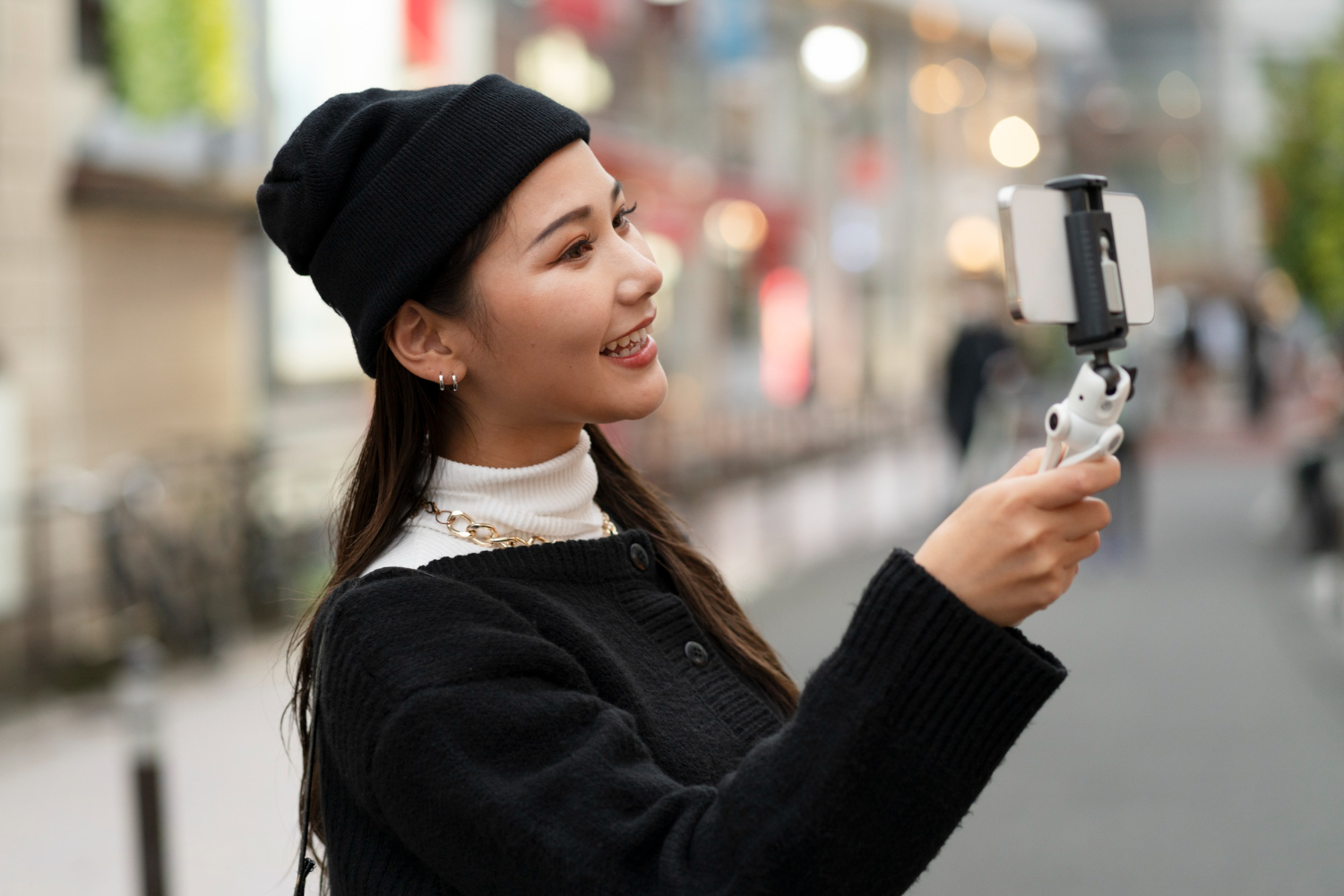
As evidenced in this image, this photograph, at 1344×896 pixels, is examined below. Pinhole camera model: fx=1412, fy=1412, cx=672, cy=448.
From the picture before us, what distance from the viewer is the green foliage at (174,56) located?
878 centimetres

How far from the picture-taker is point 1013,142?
3662 centimetres

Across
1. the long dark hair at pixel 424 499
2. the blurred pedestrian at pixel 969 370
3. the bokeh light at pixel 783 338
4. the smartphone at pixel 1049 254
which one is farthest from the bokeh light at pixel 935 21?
the smartphone at pixel 1049 254

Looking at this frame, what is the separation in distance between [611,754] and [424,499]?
479 millimetres

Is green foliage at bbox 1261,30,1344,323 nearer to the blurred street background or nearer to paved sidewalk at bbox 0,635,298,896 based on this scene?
the blurred street background

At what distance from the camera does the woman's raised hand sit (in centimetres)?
117

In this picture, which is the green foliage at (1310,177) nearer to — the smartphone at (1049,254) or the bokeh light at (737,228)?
→ the bokeh light at (737,228)

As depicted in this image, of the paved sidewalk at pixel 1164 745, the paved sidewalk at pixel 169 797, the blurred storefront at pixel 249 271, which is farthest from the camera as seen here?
the blurred storefront at pixel 249 271

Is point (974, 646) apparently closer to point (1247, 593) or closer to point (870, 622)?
point (870, 622)

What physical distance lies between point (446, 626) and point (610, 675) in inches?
8.3

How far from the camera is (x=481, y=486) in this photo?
64.7 inches

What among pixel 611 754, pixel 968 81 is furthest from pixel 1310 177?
pixel 968 81

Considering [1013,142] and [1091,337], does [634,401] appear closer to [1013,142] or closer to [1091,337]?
[1091,337]

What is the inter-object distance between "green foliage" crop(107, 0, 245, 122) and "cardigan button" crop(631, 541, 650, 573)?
26.9 ft

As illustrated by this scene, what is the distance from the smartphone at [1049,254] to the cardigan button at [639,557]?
655mm
